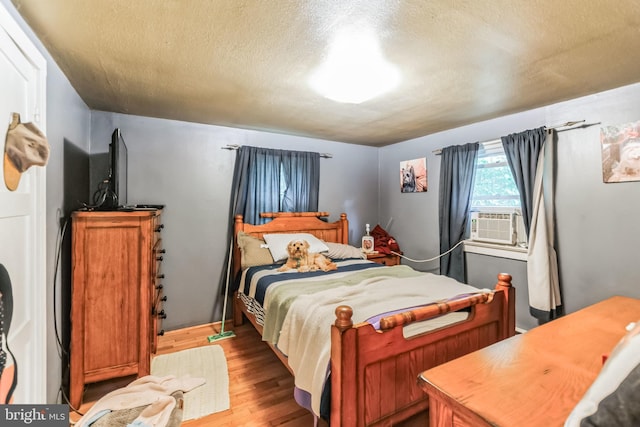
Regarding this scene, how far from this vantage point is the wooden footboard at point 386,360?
129cm

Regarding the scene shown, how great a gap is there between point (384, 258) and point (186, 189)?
2459 millimetres

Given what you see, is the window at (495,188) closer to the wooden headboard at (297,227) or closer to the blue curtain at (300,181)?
the wooden headboard at (297,227)

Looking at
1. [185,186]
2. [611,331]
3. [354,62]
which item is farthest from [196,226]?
[611,331]

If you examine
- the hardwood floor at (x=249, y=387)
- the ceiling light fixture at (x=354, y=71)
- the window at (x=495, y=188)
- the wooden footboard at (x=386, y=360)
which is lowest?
the hardwood floor at (x=249, y=387)

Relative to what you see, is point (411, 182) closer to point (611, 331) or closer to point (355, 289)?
point (355, 289)

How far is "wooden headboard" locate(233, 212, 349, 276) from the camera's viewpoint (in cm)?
315

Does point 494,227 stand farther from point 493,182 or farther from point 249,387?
point 249,387

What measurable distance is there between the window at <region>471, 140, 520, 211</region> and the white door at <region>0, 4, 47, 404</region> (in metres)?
3.44

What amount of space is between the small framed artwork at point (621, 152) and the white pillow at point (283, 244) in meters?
2.46

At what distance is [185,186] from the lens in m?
2.98

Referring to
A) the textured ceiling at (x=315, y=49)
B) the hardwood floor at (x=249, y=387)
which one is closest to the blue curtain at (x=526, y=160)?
the textured ceiling at (x=315, y=49)

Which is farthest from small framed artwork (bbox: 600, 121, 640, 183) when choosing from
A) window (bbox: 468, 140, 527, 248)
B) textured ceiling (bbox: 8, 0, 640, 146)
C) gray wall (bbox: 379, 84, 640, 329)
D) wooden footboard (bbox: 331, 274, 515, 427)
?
wooden footboard (bbox: 331, 274, 515, 427)

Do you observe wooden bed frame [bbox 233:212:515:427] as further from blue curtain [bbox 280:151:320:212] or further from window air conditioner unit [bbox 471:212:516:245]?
blue curtain [bbox 280:151:320:212]

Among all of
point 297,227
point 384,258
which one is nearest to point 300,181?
point 297,227
